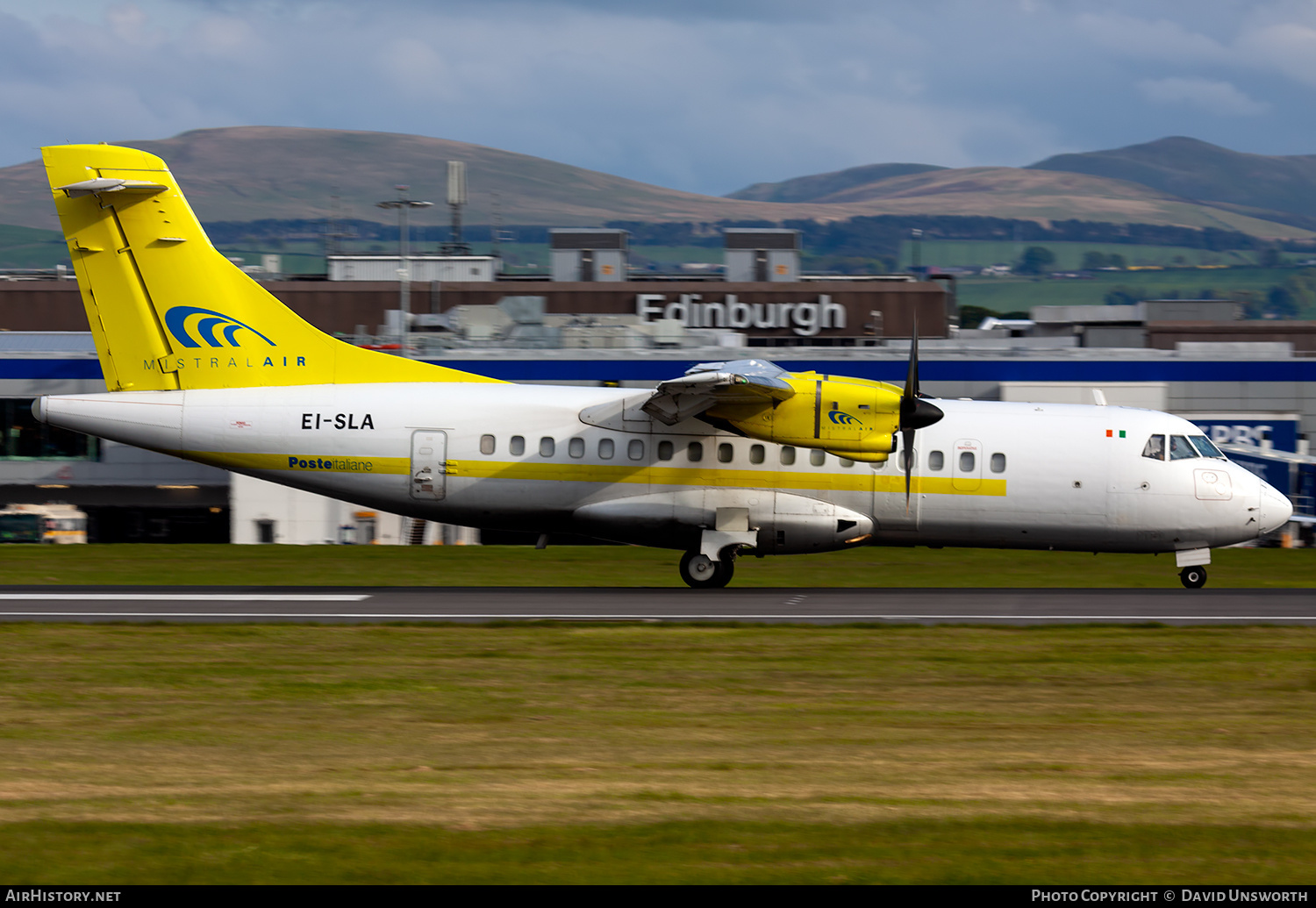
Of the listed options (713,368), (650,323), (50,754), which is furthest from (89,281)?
(650,323)

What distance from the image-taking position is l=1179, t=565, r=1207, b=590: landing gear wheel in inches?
966

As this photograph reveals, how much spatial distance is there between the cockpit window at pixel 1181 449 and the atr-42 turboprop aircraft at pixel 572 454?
3 centimetres

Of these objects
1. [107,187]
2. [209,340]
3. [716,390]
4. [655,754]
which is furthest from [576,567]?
[655,754]

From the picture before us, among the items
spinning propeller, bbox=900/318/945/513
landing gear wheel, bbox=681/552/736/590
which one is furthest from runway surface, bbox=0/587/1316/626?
spinning propeller, bbox=900/318/945/513

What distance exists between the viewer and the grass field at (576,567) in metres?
28.0

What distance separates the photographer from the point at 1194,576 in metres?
24.6

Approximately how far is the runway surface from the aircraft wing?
3269 mm

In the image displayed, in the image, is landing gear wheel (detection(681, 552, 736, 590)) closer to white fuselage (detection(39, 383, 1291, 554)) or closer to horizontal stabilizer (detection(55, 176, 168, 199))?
white fuselage (detection(39, 383, 1291, 554))

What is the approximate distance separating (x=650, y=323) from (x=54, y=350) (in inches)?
825

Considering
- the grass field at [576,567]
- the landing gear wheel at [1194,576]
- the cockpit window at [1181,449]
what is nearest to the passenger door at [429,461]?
the grass field at [576,567]

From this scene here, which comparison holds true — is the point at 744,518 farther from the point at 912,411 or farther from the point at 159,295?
the point at 159,295

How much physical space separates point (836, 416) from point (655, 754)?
458 inches

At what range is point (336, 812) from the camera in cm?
948
